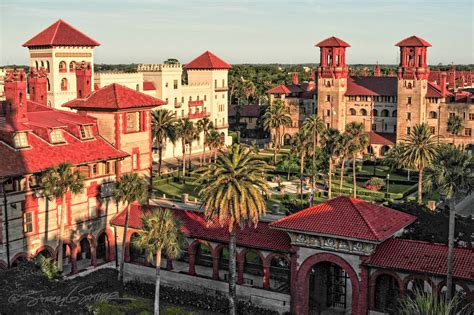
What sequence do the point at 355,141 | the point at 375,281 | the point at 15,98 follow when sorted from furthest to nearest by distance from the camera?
1. the point at 355,141
2. the point at 15,98
3. the point at 375,281

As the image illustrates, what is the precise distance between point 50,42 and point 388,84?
63055 mm

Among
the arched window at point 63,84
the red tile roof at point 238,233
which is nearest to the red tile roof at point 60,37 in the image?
the arched window at point 63,84

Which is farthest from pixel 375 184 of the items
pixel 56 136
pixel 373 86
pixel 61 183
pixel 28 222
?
pixel 28 222

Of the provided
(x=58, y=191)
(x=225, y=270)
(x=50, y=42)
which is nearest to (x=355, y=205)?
(x=225, y=270)

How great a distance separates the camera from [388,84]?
4968 inches

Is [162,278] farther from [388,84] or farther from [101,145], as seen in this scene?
[388,84]

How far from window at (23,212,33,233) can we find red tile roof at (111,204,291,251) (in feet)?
27.1

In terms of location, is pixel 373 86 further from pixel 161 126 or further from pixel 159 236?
pixel 159 236

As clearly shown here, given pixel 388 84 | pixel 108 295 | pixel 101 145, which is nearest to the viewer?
A: pixel 108 295

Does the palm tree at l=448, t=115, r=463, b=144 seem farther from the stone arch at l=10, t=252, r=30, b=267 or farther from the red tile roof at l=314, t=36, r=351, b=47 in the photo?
the stone arch at l=10, t=252, r=30, b=267

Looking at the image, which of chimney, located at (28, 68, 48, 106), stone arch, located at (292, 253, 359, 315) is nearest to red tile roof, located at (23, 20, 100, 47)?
chimney, located at (28, 68, 48, 106)

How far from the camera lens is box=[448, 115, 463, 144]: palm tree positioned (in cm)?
11206

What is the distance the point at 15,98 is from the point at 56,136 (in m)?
4.50

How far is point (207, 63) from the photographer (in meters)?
130
